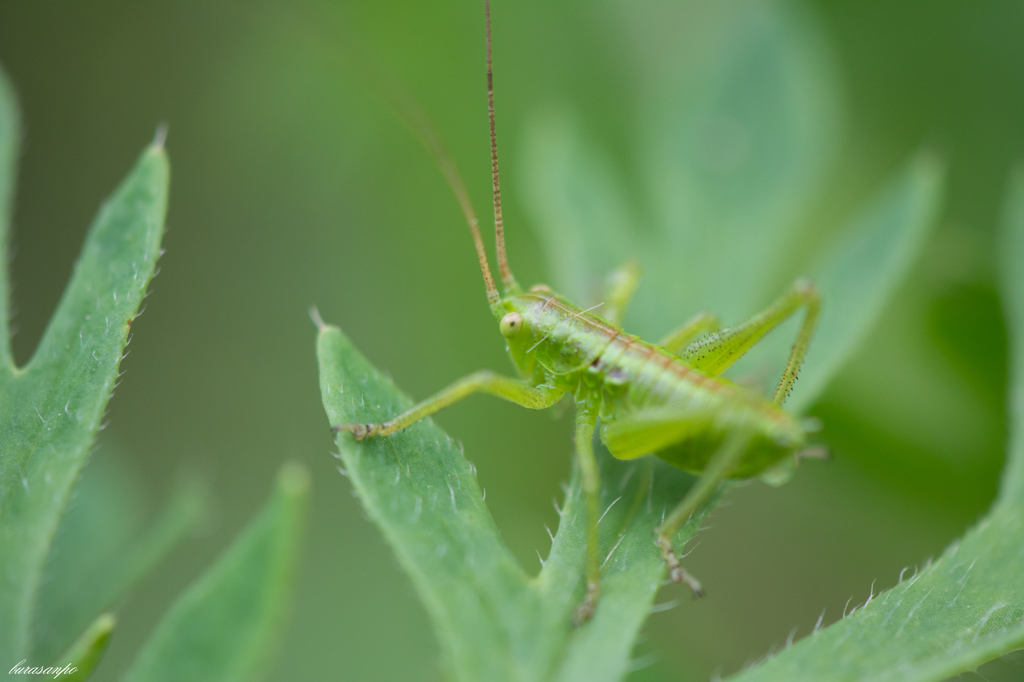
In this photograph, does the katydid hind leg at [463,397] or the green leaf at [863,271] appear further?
the green leaf at [863,271]

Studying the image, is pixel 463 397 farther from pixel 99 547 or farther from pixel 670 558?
pixel 99 547

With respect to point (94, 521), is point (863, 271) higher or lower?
lower

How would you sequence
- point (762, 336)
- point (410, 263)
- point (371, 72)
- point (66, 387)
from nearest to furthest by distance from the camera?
point (66, 387)
point (762, 336)
point (371, 72)
point (410, 263)

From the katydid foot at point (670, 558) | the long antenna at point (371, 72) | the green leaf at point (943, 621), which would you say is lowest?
the green leaf at point (943, 621)

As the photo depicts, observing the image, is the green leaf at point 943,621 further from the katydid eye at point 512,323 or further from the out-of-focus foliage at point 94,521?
the katydid eye at point 512,323

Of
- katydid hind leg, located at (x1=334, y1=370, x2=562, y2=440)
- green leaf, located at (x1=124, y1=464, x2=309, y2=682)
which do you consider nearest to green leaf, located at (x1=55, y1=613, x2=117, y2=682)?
green leaf, located at (x1=124, y1=464, x2=309, y2=682)

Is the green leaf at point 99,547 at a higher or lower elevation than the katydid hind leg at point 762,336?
higher

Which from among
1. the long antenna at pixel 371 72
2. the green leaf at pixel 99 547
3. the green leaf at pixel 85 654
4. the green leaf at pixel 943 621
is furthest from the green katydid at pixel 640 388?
the long antenna at pixel 371 72

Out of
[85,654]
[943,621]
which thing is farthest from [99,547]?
[943,621]
